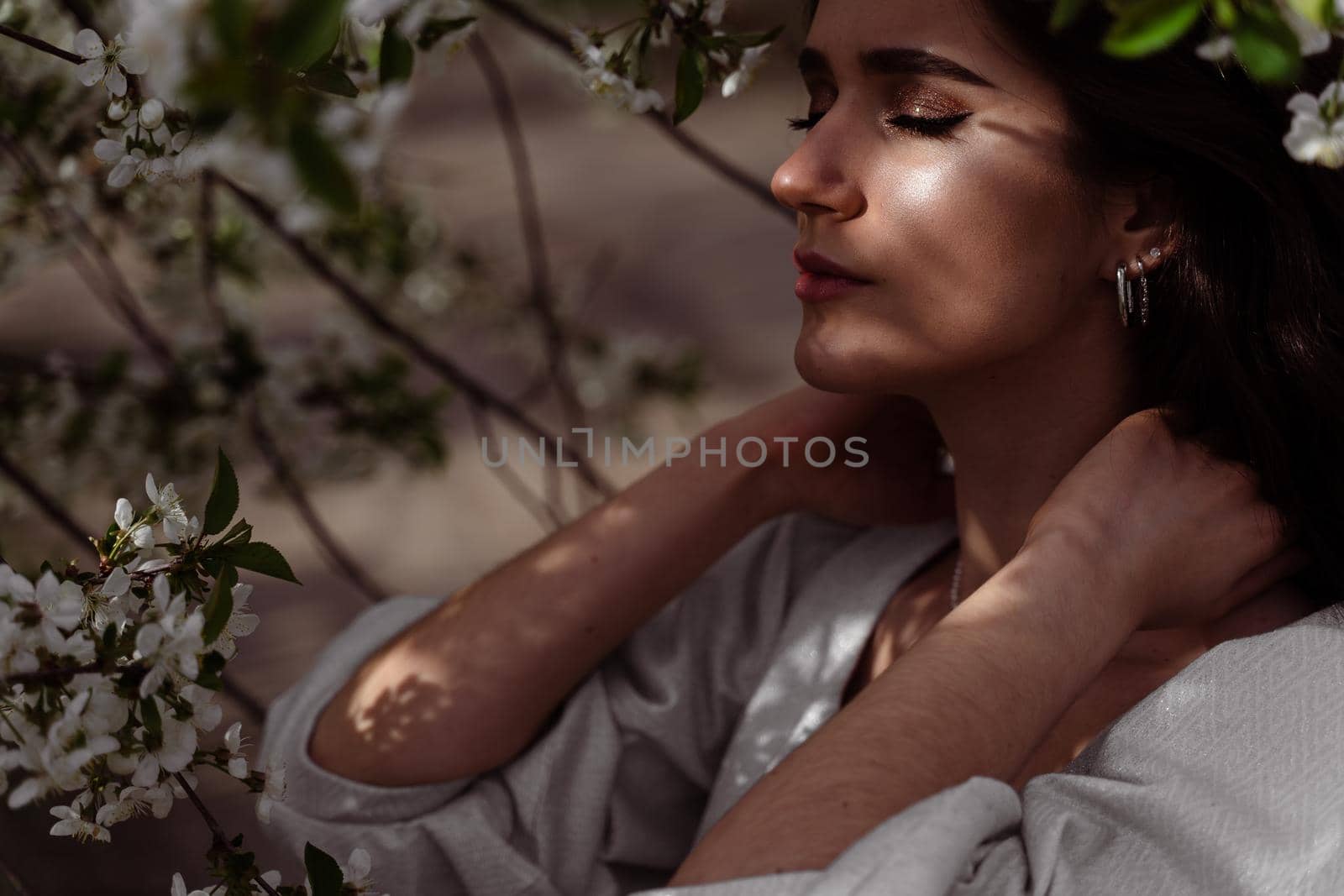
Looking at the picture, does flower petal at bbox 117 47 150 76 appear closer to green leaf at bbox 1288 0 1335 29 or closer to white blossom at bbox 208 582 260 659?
white blossom at bbox 208 582 260 659

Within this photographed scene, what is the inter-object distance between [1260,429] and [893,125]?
36cm

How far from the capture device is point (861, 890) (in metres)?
0.65

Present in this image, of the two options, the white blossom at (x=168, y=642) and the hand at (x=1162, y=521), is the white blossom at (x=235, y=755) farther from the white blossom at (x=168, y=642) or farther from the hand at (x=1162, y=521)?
the hand at (x=1162, y=521)

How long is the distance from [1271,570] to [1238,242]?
26cm

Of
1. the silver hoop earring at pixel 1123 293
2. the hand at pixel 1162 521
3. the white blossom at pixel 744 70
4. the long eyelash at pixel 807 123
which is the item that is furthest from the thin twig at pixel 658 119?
the hand at pixel 1162 521

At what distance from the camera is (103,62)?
74 cm

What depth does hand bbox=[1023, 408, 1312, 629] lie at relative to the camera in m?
0.87

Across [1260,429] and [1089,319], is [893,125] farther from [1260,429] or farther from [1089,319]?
[1260,429]

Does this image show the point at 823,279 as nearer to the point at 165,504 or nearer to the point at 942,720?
the point at 942,720

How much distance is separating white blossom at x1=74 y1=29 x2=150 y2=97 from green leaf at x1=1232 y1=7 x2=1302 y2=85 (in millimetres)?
594

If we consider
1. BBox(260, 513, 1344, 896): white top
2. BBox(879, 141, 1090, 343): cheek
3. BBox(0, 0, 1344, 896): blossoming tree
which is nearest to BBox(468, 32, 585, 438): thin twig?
BBox(0, 0, 1344, 896): blossoming tree

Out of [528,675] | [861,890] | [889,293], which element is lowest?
[528,675]

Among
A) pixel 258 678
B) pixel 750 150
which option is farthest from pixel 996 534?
pixel 750 150

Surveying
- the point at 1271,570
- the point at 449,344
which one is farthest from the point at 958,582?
the point at 449,344
